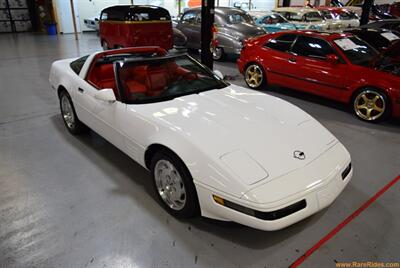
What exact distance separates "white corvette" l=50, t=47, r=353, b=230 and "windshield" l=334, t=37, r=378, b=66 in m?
2.55

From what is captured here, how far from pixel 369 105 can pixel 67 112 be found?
4.18m

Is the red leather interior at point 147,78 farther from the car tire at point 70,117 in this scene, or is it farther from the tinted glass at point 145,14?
the tinted glass at point 145,14

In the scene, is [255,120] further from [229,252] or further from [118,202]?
[118,202]

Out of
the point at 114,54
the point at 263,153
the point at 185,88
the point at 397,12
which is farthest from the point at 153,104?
the point at 397,12

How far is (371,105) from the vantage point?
429 cm

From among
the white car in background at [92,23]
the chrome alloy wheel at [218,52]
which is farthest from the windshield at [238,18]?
the white car in background at [92,23]

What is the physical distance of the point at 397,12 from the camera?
54.6 feet

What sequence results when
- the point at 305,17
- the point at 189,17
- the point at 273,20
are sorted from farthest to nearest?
the point at 305,17 → the point at 273,20 → the point at 189,17

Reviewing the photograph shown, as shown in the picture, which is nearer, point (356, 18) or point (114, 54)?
point (114, 54)

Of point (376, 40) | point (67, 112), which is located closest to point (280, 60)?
point (376, 40)

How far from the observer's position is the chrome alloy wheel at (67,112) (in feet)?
11.7

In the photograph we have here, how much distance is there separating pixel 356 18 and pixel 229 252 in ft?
46.4

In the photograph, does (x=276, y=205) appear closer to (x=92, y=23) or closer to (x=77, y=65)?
(x=77, y=65)

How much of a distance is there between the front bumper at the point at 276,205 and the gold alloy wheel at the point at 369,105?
2.69 m
